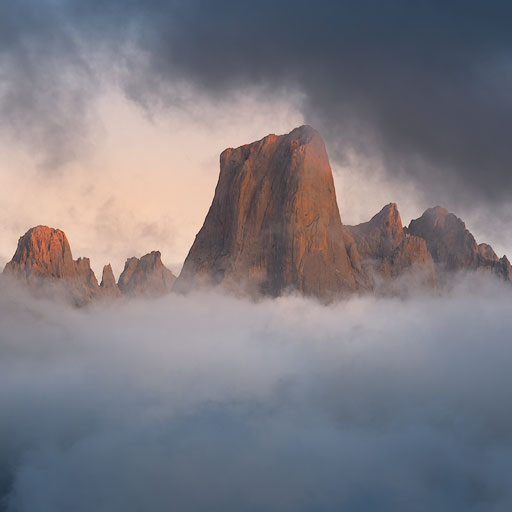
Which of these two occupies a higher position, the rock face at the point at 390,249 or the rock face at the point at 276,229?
the rock face at the point at 390,249

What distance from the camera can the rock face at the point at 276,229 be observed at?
121 meters

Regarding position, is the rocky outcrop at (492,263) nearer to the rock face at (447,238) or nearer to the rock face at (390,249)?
the rock face at (447,238)

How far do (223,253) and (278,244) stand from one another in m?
11.0

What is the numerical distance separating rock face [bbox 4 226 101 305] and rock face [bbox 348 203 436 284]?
258 feet

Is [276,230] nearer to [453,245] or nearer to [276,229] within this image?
[276,229]

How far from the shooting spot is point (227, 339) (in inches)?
7781

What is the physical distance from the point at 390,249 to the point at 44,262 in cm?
9198

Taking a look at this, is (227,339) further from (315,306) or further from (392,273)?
(315,306)

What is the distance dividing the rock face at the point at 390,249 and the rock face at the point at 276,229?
25115mm

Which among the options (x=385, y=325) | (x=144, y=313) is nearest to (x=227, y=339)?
(x=144, y=313)

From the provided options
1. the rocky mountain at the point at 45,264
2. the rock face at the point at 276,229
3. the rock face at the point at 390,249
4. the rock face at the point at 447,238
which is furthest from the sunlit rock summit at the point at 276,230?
the rocky mountain at the point at 45,264

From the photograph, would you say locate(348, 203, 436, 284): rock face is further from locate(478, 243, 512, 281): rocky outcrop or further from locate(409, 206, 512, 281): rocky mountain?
locate(478, 243, 512, 281): rocky outcrop

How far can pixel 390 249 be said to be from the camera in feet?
540

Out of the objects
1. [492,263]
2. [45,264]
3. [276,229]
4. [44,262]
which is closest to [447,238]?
[492,263]
